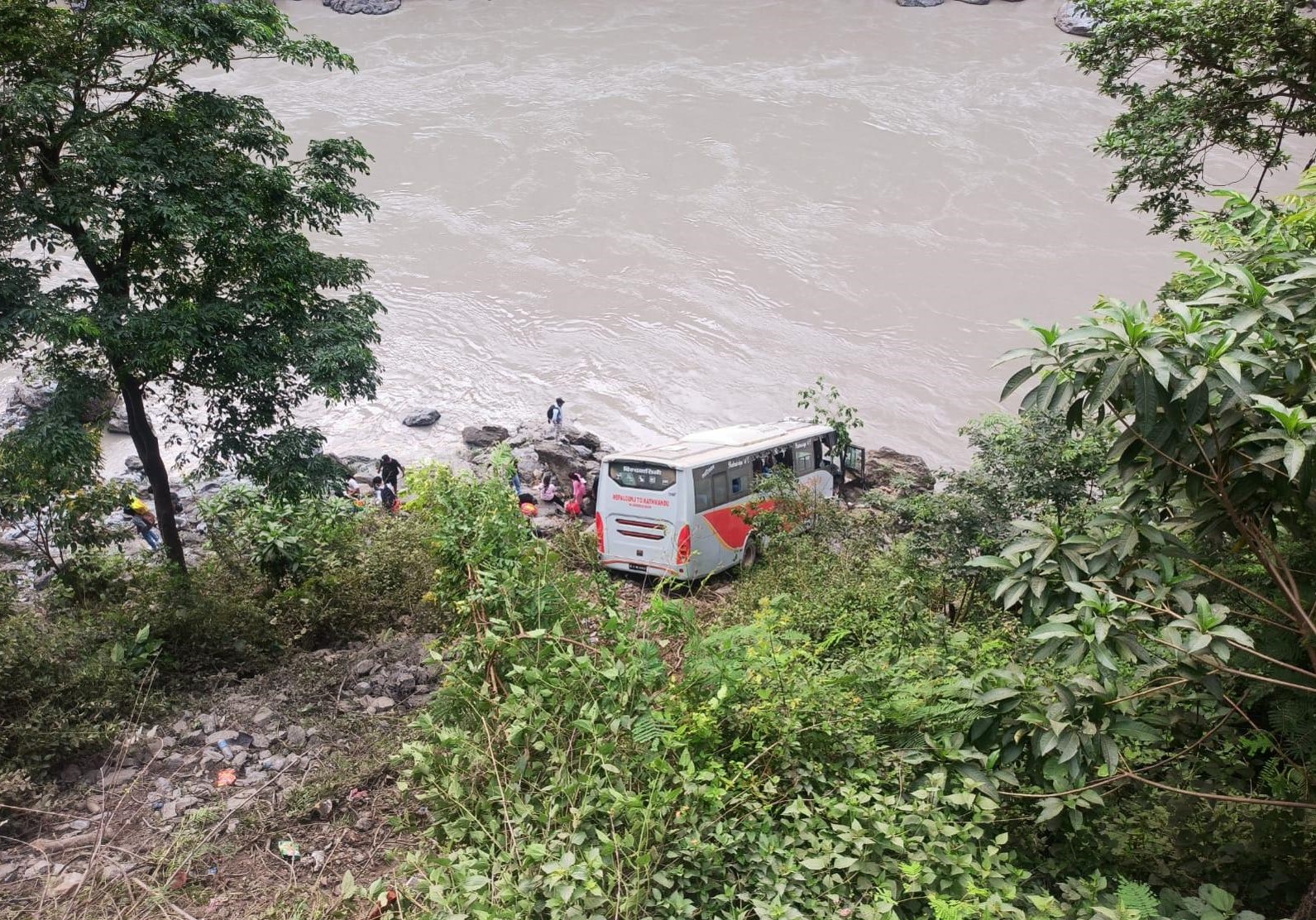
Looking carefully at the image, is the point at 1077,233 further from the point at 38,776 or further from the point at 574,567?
the point at 38,776

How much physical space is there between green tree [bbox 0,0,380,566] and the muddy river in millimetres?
8680

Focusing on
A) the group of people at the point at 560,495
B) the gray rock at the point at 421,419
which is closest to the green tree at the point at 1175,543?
the group of people at the point at 560,495

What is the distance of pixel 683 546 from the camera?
10203mm

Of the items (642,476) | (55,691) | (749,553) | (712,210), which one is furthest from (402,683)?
(712,210)

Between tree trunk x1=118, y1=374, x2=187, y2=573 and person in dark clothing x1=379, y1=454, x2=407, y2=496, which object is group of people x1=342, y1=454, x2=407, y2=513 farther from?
tree trunk x1=118, y1=374, x2=187, y2=573

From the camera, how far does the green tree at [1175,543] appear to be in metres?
2.96

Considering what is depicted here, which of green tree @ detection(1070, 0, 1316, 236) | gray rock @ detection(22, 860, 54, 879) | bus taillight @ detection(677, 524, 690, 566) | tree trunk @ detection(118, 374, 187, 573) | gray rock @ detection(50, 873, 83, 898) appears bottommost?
bus taillight @ detection(677, 524, 690, 566)

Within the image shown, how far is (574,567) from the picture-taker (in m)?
10.5

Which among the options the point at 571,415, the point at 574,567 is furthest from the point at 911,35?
the point at 574,567

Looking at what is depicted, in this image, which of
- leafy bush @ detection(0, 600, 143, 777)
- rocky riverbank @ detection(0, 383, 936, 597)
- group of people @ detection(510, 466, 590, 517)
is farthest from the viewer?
group of people @ detection(510, 466, 590, 517)

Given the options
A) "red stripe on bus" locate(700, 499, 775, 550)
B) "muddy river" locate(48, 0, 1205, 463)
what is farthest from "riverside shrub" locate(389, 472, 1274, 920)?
"muddy river" locate(48, 0, 1205, 463)

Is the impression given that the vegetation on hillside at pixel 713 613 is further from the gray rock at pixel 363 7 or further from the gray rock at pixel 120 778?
the gray rock at pixel 363 7

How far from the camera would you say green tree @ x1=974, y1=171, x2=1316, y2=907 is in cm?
296

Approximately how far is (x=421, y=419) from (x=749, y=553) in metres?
7.86
